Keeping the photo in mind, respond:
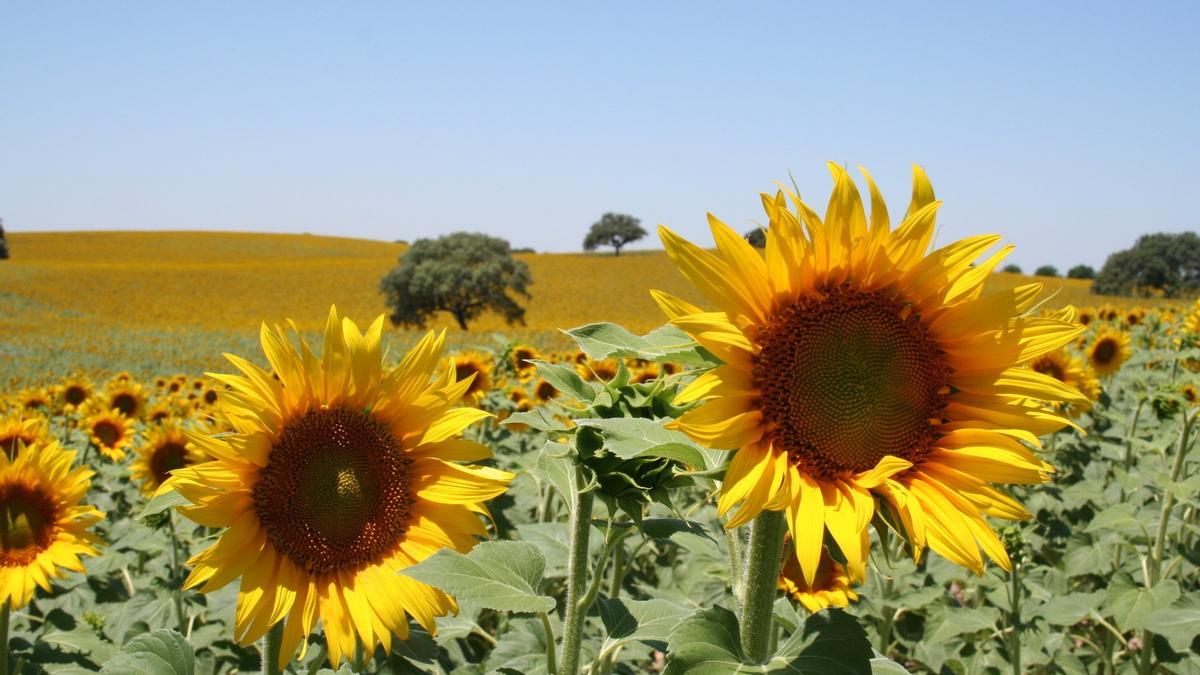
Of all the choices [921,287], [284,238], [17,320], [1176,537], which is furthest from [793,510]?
[284,238]

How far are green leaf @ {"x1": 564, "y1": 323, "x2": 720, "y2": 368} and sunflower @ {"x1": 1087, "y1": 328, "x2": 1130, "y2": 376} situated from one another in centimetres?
771

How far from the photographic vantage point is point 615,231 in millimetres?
87750

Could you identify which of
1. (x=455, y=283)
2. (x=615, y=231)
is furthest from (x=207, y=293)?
(x=615, y=231)

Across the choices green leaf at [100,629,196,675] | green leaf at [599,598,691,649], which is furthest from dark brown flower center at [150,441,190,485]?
green leaf at [599,598,691,649]

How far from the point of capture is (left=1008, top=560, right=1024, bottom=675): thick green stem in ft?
12.0

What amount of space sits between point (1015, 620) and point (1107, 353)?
205 inches

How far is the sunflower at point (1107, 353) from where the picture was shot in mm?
7863

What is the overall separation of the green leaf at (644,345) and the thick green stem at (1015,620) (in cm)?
289

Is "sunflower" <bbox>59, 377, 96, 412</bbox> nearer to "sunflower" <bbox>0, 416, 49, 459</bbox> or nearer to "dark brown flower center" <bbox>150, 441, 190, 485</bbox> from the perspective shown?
"dark brown flower center" <bbox>150, 441, 190, 485</bbox>

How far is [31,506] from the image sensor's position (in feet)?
10.3

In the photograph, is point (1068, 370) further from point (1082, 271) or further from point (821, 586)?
point (1082, 271)

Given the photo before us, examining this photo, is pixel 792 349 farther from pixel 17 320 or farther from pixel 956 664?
pixel 17 320

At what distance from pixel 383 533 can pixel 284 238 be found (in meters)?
85.2

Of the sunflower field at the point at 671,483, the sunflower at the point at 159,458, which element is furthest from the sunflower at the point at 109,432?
the sunflower field at the point at 671,483
